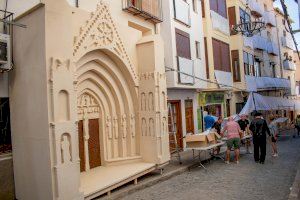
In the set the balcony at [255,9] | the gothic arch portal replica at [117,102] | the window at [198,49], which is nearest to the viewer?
the gothic arch portal replica at [117,102]

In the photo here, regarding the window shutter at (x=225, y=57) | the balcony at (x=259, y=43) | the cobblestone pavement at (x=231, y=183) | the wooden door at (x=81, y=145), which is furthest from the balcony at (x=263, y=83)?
the wooden door at (x=81, y=145)

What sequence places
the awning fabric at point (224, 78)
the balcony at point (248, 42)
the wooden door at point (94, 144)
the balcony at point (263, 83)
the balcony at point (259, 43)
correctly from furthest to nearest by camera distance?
the balcony at point (259, 43), the balcony at point (248, 42), the balcony at point (263, 83), the awning fabric at point (224, 78), the wooden door at point (94, 144)

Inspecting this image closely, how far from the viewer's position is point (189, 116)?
62.2 feet

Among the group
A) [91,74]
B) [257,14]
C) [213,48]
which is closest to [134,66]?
[91,74]

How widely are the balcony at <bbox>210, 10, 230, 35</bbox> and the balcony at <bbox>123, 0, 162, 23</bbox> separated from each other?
235 inches

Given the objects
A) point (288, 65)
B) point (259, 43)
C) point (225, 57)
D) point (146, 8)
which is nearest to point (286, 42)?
point (288, 65)

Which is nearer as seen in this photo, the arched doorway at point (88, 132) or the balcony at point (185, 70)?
the arched doorway at point (88, 132)

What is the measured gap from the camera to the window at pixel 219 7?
21.3 meters

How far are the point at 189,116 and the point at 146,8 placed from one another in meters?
6.71

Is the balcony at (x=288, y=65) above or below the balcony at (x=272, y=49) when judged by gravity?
below

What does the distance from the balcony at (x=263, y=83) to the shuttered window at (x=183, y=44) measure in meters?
8.12

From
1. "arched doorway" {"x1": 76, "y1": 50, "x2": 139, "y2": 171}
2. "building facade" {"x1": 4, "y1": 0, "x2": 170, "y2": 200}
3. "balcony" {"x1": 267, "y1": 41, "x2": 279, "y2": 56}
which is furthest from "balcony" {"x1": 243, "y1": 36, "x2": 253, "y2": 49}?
"arched doorway" {"x1": 76, "y1": 50, "x2": 139, "y2": 171}

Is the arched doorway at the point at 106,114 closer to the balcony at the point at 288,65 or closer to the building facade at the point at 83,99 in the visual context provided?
the building facade at the point at 83,99

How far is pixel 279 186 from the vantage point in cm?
949
